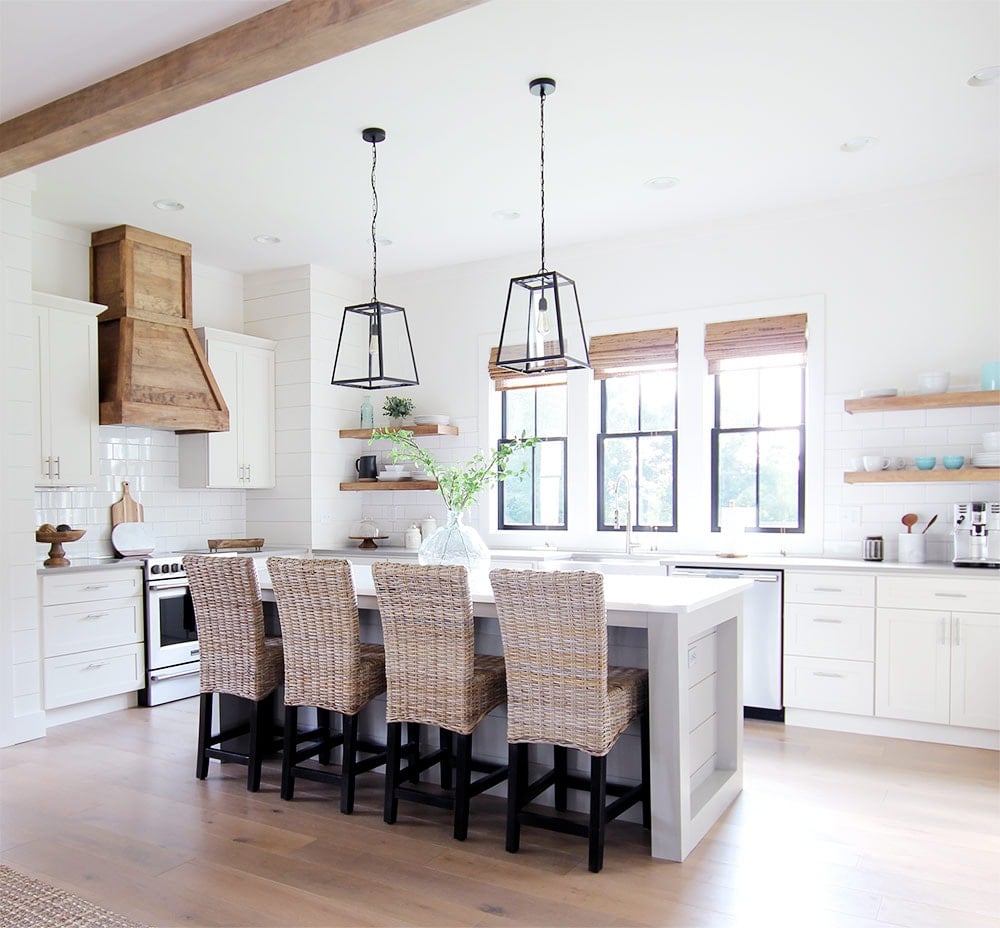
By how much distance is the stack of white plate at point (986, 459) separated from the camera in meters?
4.53

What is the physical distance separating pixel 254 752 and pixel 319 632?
72cm

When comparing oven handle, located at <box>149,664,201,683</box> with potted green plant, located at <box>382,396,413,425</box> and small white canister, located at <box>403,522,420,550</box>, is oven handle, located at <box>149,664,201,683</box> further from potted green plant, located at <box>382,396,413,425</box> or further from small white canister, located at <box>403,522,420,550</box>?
potted green plant, located at <box>382,396,413,425</box>

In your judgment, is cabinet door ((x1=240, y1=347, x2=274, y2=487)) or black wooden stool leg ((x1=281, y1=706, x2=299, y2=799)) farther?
cabinet door ((x1=240, y1=347, x2=274, y2=487))

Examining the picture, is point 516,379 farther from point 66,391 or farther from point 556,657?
point 556,657

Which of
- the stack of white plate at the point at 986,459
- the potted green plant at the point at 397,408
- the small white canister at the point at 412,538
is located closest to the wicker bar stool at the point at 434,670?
the stack of white plate at the point at 986,459

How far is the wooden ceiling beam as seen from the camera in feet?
8.84

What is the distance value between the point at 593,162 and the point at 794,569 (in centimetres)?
253

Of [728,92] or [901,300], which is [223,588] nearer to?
[728,92]

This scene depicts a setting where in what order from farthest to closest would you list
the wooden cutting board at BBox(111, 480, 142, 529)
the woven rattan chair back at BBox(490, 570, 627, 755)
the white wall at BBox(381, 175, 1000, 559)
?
the wooden cutting board at BBox(111, 480, 142, 529) → the white wall at BBox(381, 175, 1000, 559) → the woven rattan chair back at BBox(490, 570, 627, 755)

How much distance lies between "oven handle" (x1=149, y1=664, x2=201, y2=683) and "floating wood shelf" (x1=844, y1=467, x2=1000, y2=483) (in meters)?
4.21

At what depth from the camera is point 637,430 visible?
5.98 meters

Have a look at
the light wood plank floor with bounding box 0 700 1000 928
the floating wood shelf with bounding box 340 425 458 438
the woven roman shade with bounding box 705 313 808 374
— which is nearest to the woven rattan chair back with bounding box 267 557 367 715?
the light wood plank floor with bounding box 0 700 1000 928

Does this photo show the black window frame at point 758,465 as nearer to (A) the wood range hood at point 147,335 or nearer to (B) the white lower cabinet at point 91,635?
(A) the wood range hood at point 147,335

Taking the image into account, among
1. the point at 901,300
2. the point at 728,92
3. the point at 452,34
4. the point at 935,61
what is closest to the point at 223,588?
the point at 452,34
